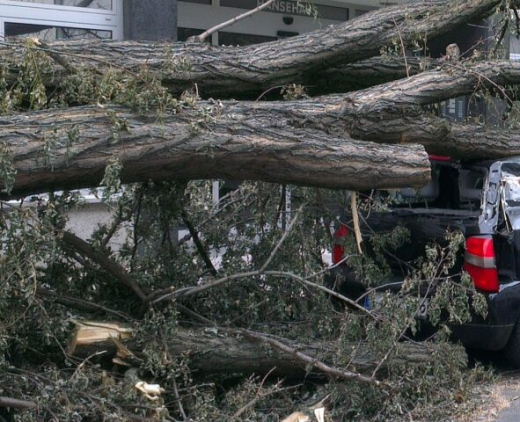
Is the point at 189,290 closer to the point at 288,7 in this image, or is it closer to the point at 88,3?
the point at 88,3

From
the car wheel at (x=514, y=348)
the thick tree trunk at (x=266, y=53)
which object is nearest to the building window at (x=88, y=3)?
the thick tree trunk at (x=266, y=53)

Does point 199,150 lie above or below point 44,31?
below

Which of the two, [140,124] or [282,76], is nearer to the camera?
[140,124]

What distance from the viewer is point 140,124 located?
5.09 m

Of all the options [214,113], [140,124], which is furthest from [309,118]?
[140,124]

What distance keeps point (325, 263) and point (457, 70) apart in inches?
70.2

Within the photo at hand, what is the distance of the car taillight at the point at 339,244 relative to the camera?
667cm

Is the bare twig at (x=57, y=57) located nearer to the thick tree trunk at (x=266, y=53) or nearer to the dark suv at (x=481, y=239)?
the thick tree trunk at (x=266, y=53)

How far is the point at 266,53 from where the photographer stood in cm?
647

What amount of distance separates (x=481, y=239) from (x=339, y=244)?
1055mm

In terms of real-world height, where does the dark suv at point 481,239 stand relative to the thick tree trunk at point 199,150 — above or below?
below

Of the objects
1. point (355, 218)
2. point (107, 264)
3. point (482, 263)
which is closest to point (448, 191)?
point (482, 263)

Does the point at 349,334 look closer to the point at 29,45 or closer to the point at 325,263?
the point at 325,263

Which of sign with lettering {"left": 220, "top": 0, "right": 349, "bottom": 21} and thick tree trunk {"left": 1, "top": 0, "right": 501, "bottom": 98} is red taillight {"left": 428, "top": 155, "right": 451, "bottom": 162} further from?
sign with lettering {"left": 220, "top": 0, "right": 349, "bottom": 21}
